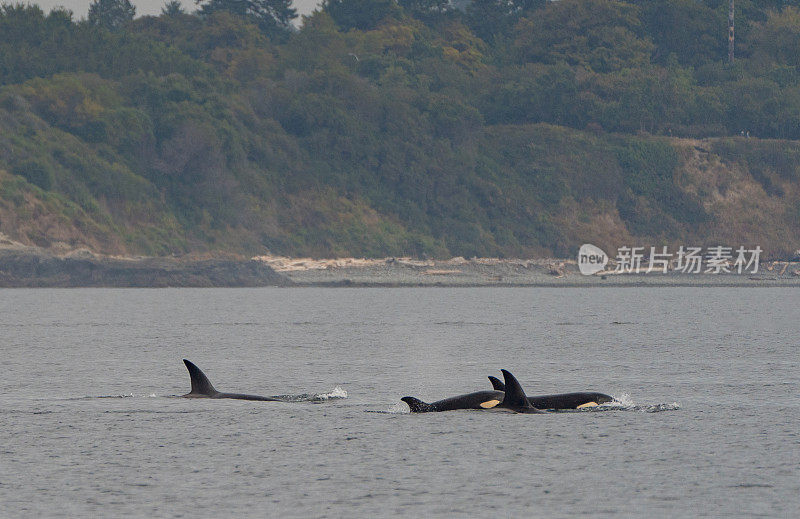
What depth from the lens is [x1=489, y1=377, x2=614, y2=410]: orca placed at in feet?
104

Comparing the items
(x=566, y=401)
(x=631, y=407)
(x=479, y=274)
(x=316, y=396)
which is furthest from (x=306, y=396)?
(x=479, y=274)

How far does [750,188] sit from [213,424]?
128 meters

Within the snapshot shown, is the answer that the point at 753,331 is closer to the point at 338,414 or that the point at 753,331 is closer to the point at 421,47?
the point at 338,414

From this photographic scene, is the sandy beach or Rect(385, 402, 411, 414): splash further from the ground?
Rect(385, 402, 411, 414): splash

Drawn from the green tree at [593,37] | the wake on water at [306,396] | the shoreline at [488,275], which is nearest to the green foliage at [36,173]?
the shoreline at [488,275]

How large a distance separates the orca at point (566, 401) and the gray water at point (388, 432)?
414 millimetres

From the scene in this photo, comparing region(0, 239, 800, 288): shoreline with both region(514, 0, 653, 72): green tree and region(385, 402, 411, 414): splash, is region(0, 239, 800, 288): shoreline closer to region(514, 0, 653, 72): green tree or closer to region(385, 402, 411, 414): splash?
region(514, 0, 653, 72): green tree

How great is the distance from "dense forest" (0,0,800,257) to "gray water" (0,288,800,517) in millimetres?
64277

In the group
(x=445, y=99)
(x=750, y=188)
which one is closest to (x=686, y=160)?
(x=750, y=188)

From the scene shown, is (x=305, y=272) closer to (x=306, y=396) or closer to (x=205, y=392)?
(x=306, y=396)

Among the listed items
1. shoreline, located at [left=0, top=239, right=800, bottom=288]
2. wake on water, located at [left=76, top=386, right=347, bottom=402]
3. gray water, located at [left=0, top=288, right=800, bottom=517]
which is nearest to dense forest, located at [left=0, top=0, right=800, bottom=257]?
shoreline, located at [left=0, top=239, right=800, bottom=288]

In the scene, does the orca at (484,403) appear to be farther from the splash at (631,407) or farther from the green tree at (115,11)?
the green tree at (115,11)

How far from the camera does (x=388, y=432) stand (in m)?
28.5

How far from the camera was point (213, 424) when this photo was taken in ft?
97.1
